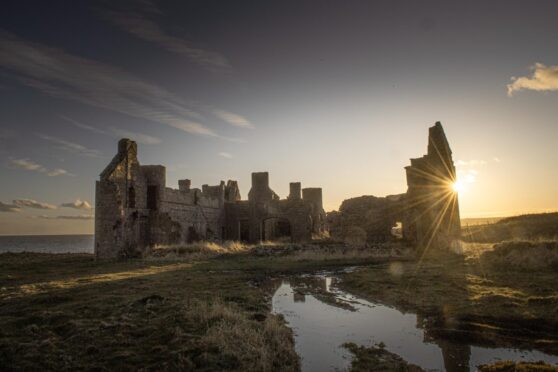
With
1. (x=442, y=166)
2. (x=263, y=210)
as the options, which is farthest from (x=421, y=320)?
(x=263, y=210)

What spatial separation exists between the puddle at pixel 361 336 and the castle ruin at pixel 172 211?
16.3m

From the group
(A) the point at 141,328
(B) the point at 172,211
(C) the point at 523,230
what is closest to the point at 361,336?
(A) the point at 141,328

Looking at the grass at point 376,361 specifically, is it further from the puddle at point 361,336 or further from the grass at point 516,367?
the grass at point 516,367

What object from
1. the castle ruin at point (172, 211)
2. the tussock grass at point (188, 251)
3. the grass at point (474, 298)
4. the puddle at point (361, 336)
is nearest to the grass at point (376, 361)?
the puddle at point (361, 336)

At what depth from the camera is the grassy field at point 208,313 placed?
6.39 meters

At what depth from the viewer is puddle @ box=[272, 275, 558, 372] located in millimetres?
6488

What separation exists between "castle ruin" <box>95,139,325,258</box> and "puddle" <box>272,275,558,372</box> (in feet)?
53.6

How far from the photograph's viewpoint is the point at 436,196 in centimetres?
2442

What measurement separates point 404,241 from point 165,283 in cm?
2143

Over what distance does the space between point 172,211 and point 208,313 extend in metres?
22.3

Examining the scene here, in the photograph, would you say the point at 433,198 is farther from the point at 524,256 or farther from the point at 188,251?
the point at 188,251

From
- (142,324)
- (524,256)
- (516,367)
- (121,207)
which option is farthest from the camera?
(121,207)

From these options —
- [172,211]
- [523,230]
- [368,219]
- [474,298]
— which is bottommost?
[474,298]

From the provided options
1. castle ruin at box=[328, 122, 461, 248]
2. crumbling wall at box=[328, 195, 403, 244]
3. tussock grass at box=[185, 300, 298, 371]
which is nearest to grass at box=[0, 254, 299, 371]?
tussock grass at box=[185, 300, 298, 371]
